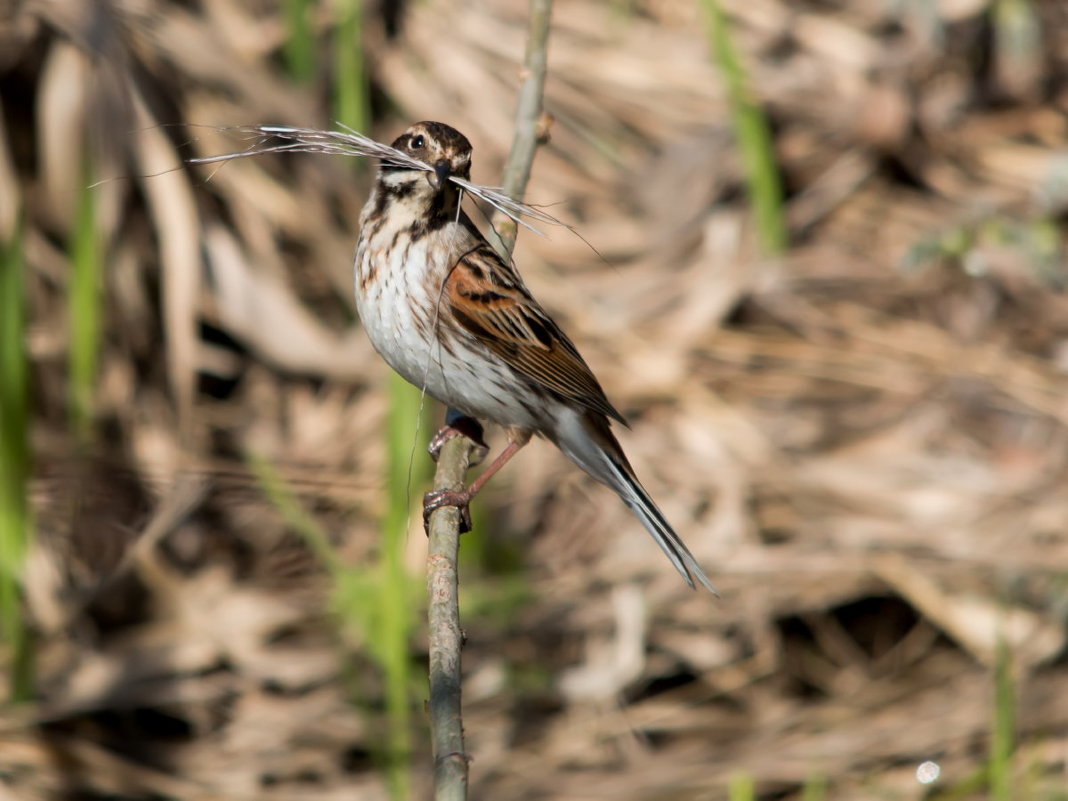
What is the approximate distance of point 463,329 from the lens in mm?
4285

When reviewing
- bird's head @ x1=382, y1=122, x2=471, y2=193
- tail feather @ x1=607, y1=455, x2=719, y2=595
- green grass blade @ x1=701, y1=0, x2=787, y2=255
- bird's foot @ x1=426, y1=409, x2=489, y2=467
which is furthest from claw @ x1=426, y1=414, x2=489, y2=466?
green grass blade @ x1=701, y1=0, x2=787, y2=255

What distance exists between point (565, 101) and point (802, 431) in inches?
93.2

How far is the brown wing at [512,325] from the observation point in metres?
4.24

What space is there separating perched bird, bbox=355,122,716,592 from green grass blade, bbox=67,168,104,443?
1917mm

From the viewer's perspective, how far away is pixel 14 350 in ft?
17.6

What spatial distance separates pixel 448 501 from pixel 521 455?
10.9 ft

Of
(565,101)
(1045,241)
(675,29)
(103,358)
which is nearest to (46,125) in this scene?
(103,358)

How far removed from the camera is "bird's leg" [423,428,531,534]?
374cm

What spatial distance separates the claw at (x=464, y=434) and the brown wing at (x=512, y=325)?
0.22 metres

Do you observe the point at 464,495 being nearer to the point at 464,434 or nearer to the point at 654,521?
the point at 464,434

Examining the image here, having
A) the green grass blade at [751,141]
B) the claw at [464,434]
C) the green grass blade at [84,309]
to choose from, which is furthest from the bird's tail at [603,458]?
the green grass blade at [751,141]

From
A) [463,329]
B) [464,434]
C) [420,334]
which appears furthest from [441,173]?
[464,434]

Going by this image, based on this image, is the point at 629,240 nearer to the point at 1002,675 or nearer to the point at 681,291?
the point at 681,291

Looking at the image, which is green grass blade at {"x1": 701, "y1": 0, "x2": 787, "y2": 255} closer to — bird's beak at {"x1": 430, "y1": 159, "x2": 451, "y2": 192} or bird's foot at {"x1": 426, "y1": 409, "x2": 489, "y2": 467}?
bird's foot at {"x1": 426, "y1": 409, "x2": 489, "y2": 467}
